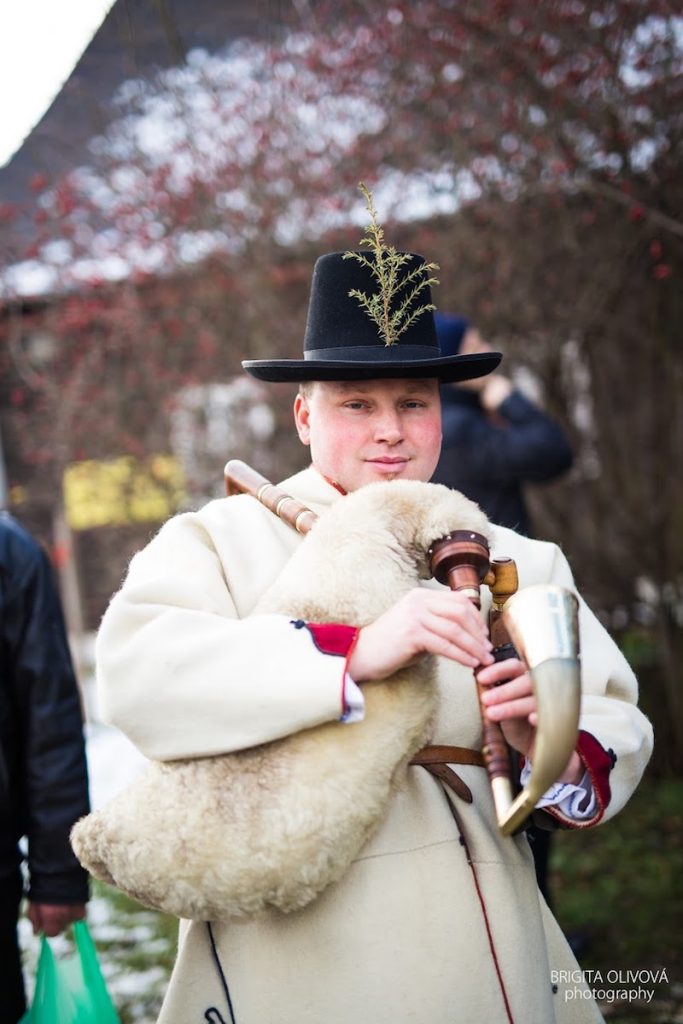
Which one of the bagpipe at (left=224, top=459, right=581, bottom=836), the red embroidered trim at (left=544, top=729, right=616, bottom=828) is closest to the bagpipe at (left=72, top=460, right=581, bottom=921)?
the bagpipe at (left=224, top=459, right=581, bottom=836)

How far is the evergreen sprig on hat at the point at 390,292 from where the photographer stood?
6.09 feet

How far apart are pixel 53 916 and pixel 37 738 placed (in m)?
0.46

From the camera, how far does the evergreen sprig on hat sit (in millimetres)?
1855

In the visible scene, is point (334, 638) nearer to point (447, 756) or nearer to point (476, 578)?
point (476, 578)

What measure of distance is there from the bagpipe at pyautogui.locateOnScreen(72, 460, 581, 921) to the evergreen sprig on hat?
403 mm

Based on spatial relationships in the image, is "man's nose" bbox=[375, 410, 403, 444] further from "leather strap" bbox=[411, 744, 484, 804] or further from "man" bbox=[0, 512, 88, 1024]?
"man" bbox=[0, 512, 88, 1024]

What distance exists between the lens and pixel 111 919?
15.3 ft

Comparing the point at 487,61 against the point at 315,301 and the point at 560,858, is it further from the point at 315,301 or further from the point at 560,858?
the point at 560,858

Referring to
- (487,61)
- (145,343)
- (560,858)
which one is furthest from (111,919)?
(487,61)

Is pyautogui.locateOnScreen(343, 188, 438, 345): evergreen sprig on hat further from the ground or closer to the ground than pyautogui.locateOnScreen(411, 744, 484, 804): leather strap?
further from the ground

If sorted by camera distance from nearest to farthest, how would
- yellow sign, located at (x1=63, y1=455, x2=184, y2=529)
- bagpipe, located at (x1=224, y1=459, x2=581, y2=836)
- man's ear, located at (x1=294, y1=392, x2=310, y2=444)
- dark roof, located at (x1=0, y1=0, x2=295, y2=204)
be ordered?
1. bagpipe, located at (x1=224, y1=459, x2=581, y2=836)
2. man's ear, located at (x1=294, y1=392, x2=310, y2=444)
3. dark roof, located at (x1=0, y1=0, x2=295, y2=204)
4. yellow sign, located at (x1=63, y1=455, x2=184, y2=529)

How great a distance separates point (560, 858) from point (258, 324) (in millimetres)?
3567

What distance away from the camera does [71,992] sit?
2.33 meters

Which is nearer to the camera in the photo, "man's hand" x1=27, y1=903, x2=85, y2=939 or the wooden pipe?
the wooden pipe
